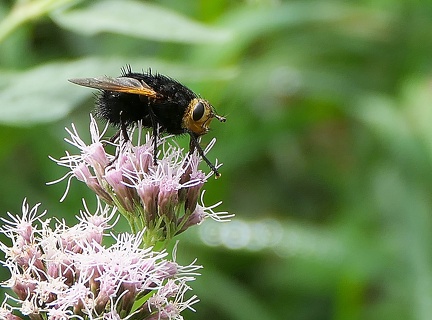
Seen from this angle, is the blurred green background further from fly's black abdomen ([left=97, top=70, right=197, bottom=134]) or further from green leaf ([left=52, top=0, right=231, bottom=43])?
fly's black abdomen ([left=97, top=70, right=197, bottom=134])

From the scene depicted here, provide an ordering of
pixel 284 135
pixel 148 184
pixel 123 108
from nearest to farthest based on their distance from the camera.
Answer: pixel 148 184, pixel 123 108, pixel 284 135

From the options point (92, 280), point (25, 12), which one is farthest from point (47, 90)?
point (92, 280)

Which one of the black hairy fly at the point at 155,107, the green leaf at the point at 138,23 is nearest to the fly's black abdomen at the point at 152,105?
the black hairy fly at the point at 155,107

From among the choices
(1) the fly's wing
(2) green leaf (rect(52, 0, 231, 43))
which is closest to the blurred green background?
(2) green leaf (rect(52, 0, 231, 43))

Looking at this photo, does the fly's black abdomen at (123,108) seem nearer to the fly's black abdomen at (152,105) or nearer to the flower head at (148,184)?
the fly's black abdomen at (152,105)

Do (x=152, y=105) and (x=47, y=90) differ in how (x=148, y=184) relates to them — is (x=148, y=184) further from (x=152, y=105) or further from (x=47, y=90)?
(x=47, y=90)

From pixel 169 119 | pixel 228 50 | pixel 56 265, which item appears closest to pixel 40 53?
pixel 228 50
